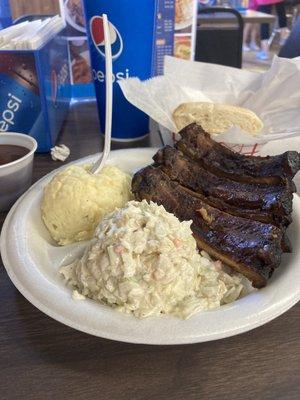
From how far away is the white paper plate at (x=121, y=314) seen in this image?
1.73ft

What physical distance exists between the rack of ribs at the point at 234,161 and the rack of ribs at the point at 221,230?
109 mm

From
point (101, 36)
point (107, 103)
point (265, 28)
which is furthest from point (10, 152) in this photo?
point (265, 28)

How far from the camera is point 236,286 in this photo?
2.14 feet

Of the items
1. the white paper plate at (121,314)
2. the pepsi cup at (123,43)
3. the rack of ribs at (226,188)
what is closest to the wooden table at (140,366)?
the white paper plate at (121,314)

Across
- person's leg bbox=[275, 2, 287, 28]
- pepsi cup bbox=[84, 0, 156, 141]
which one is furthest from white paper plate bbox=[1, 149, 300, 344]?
person's leg bbox=[275, 2, 287, 28]

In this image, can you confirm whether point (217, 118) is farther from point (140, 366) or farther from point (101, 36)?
point (140, 366)

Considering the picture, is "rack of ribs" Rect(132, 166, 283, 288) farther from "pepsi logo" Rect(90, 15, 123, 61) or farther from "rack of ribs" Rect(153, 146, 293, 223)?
"pepsi logo" Rect(90, 15, 123, 61)

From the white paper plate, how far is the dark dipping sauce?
0.24 m

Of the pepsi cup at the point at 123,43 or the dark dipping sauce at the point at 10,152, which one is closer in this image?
the dark dipping sauce at the point at 10,152

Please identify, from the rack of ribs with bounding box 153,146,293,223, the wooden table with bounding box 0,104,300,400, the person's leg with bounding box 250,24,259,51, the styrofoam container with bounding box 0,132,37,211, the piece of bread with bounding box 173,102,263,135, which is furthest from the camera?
the person's leg with bounding box 250,24,259,51

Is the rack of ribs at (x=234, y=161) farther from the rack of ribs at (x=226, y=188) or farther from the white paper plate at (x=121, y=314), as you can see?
the white paper plate at (x=121, y=314)

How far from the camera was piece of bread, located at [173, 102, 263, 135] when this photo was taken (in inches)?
40.5

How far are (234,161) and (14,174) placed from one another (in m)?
0.50

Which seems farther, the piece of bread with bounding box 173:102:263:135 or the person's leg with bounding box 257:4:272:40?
the person's leg with bounding box 257:4:272:40
